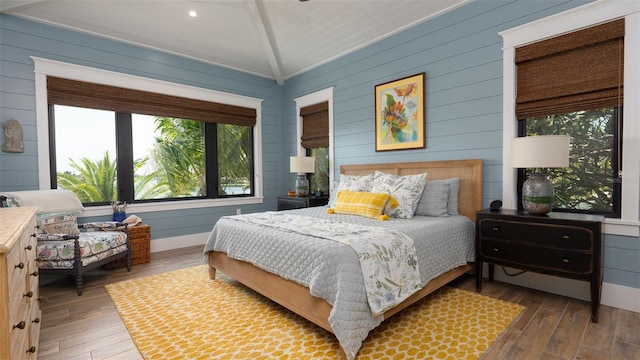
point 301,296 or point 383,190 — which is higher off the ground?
point 383,190

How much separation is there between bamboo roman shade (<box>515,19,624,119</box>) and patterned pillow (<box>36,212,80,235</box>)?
4.64 meters

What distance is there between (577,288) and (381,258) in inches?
→ 75.0

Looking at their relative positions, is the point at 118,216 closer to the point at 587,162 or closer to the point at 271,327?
the point at 271,327

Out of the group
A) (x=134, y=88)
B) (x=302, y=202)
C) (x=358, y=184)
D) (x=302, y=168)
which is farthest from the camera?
(x=302, y=168)

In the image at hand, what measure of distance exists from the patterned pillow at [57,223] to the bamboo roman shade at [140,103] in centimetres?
137

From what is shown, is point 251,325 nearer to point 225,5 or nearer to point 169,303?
point 169,303

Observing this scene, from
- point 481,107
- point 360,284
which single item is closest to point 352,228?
point 360,284

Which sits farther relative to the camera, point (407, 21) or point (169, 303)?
point (407, 21)

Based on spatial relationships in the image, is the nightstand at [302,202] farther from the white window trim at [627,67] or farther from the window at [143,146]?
the white window trim at [627,67]

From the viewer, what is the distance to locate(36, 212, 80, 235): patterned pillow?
3012 millimetres

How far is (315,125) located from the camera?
4.98 m

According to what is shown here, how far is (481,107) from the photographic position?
3.06 metres

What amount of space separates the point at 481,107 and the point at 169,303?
137 inches

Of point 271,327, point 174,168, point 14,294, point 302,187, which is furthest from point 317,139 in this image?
point 14,294
